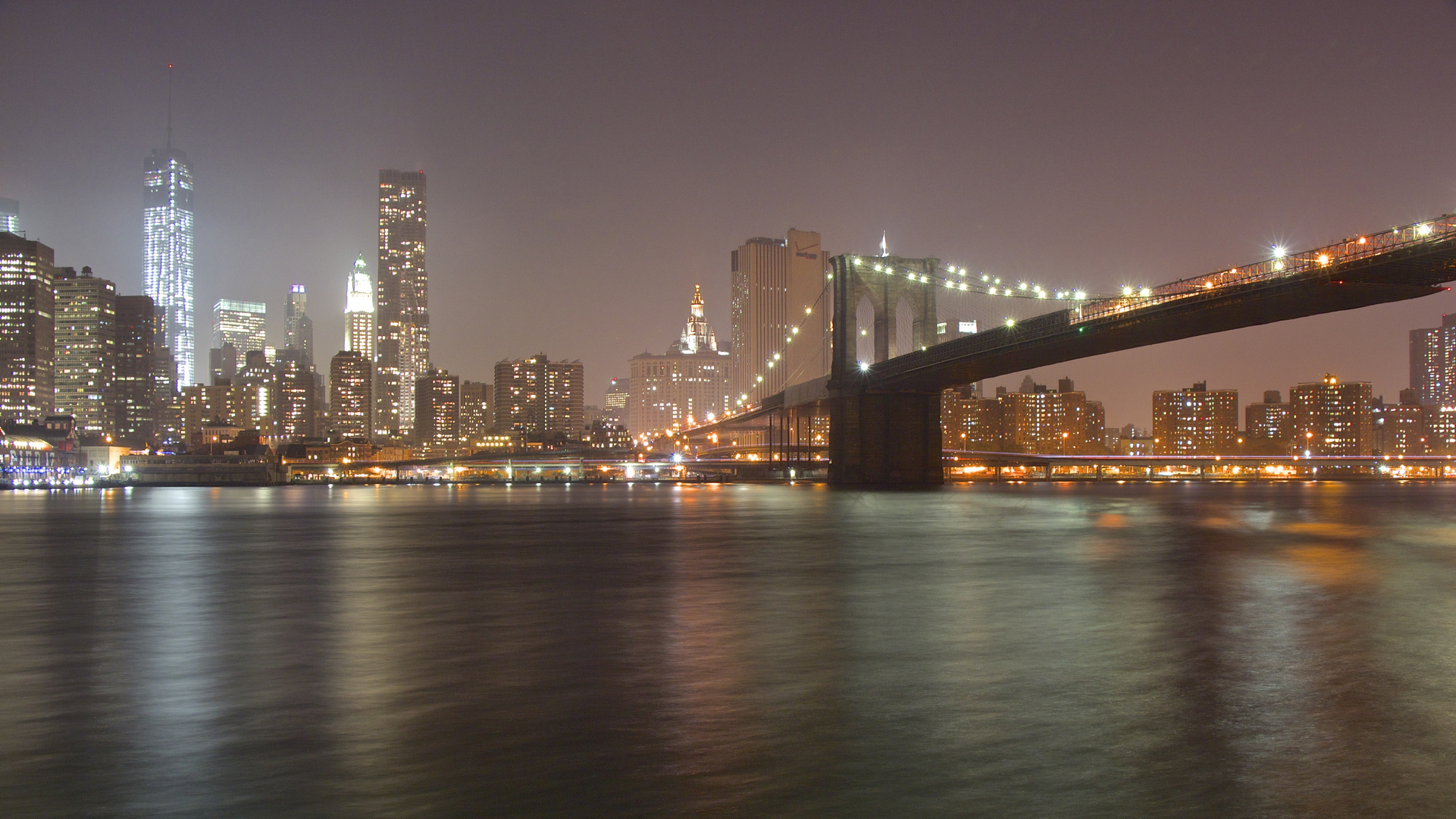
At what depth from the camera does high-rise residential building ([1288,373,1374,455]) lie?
165 metres

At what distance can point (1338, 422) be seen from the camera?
166000 mm

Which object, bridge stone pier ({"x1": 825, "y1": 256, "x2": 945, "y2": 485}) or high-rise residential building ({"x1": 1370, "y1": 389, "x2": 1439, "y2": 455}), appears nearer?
bridge stone pier ({"x1": 825, "y1": 256, "x2": 945, "y2": 485})

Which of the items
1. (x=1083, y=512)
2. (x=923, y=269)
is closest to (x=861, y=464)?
(x=923, y=269)

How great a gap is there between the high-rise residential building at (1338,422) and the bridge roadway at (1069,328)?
118814mm

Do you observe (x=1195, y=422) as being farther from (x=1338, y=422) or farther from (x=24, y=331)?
(x=24, y=331)

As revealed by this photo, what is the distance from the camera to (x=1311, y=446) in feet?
550

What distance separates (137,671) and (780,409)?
7793cm

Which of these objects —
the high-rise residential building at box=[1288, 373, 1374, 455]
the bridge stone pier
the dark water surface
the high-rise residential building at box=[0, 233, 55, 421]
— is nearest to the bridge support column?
the bridge stone pier

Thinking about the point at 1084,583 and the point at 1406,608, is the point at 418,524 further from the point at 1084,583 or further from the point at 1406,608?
the point at 1406,608

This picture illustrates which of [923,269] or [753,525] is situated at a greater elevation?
[923,269]

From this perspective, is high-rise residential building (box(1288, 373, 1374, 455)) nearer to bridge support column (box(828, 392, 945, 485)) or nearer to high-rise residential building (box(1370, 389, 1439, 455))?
high-rise residential building (box(1370, 389, 1439, 455))

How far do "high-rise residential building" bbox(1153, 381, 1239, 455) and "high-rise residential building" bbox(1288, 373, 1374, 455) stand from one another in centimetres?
1203

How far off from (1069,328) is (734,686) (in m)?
45.6

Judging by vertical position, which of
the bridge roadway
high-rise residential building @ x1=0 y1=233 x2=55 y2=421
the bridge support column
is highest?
high-rise residential building @ x1=0 y1=233 x2=55 y2=421
